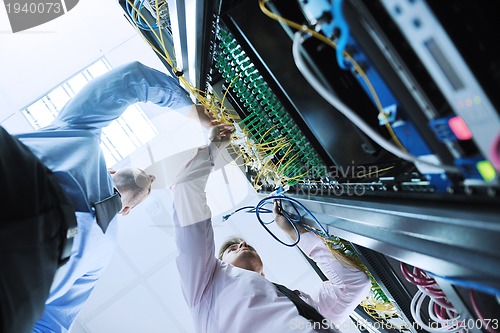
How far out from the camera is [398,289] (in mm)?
1275

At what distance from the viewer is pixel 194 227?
1.54 meters

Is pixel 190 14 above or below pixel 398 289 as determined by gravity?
above

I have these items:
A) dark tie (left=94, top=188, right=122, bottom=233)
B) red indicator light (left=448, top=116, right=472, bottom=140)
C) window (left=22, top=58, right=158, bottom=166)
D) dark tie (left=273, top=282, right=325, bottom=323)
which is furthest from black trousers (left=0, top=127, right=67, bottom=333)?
window (left=22, top=58, right=158, bottom=166)

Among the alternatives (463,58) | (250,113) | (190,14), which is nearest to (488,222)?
(463,58)

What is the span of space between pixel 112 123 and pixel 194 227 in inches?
61.4

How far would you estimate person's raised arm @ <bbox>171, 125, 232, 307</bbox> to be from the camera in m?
1.55

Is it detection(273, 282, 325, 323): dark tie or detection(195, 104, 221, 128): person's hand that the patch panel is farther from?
detection(273, 282, 325, 323): dark tie

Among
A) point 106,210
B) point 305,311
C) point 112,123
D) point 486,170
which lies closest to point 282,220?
point 305,311

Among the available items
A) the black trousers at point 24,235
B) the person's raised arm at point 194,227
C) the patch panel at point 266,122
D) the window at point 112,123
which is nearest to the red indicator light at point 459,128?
the patch panel at point 266,122

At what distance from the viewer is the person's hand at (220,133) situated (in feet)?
4.55

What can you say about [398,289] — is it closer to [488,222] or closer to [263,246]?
[488,222]

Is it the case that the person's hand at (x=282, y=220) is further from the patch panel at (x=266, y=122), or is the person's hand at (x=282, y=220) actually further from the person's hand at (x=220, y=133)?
the person's hand at (x=220, y=133)

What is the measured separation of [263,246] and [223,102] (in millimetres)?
1846

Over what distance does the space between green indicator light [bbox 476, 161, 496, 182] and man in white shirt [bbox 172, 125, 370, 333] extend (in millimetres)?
1064
